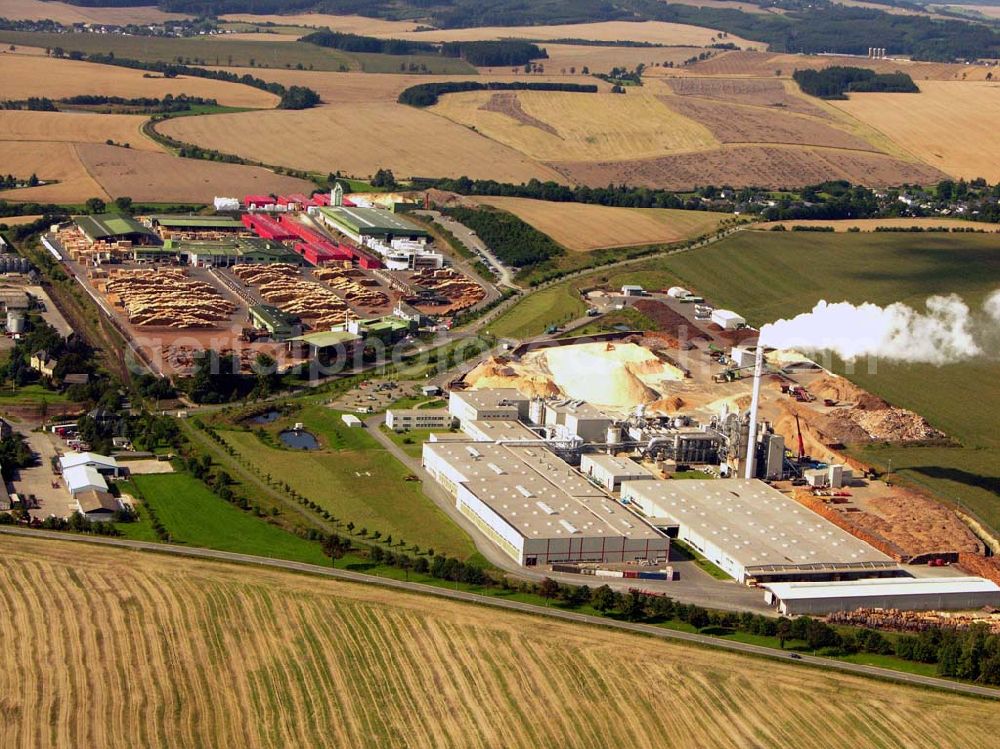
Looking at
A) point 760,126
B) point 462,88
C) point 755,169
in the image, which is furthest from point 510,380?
point 462,88

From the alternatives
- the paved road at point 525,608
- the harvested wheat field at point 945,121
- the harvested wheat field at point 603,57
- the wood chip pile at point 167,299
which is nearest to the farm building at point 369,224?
the wood chip pile at point 167,299

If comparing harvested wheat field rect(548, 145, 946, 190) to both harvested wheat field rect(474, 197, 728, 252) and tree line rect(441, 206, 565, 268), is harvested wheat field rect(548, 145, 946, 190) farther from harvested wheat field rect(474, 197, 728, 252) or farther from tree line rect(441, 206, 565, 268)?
tree line rect(441, 206, 565, 268)

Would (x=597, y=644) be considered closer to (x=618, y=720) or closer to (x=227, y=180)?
(x=618, y=720)

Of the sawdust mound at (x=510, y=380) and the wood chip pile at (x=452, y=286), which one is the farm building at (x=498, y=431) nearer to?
the sawdust mound at (x=510, y=380)

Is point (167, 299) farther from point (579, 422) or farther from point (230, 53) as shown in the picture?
point (230, 53)

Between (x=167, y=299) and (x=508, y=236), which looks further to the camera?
(x=508, y=236)

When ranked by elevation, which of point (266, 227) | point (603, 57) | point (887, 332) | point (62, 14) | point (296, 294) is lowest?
point (62, 14)

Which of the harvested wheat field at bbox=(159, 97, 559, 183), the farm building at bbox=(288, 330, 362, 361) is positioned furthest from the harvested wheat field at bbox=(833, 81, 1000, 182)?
the farm building at bbox=(288, 330, 362, 361)
